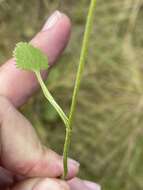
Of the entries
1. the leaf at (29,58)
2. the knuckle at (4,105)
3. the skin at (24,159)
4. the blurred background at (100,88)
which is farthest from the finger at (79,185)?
the blurred background at (100,88)

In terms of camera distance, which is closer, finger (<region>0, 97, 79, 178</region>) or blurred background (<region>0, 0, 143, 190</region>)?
finger (<region>0, 97, 79, 178</region>)

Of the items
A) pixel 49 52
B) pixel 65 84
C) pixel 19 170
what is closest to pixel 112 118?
pixel 65 84

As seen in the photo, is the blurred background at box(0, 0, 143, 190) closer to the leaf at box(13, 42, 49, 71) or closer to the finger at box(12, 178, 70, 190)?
the finger at box(12, 178, 70, 190)

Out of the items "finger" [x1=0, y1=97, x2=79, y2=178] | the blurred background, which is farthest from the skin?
the blurred background

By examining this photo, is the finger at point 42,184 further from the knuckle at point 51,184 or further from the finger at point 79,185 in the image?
the finger at point 79,185

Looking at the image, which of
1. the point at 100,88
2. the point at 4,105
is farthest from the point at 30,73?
the point at 100,88

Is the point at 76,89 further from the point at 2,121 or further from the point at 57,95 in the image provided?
the point at 57,95
